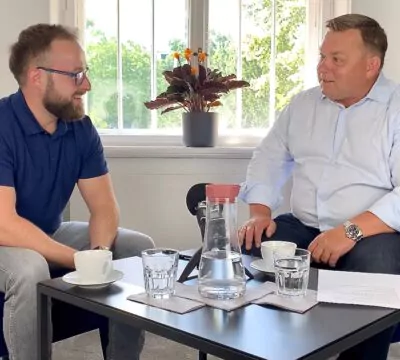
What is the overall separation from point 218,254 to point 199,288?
0.31 feet

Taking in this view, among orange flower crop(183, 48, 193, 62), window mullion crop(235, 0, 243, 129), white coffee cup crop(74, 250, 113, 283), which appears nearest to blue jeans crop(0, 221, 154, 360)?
white coffee cup crop(74, 250, 113, 283)

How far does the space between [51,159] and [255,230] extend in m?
0.68

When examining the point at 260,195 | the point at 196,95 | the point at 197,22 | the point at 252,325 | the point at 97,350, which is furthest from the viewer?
the point at 197,22

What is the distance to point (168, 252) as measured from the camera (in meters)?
1.31

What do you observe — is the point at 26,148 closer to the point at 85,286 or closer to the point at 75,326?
the point at 75,326

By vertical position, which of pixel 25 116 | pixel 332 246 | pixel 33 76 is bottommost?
A: pixel 332 246

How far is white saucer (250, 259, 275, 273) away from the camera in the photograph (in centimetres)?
146

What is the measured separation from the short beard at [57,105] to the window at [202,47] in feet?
3.12

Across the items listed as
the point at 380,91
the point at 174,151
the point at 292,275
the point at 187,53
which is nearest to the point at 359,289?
the point at 292,275

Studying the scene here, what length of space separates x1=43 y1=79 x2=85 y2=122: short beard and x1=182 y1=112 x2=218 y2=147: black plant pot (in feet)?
2.67

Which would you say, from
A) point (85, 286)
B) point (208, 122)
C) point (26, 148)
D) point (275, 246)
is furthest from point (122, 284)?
point (208, 122)

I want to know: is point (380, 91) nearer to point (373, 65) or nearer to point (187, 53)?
point (373, 65)

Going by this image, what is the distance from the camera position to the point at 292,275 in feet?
4.12

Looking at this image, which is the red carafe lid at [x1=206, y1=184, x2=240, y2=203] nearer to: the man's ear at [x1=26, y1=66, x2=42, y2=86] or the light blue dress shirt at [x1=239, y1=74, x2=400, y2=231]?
the light blue dress shirt at [x1=239, y1=74, x2=400, y2=231]
